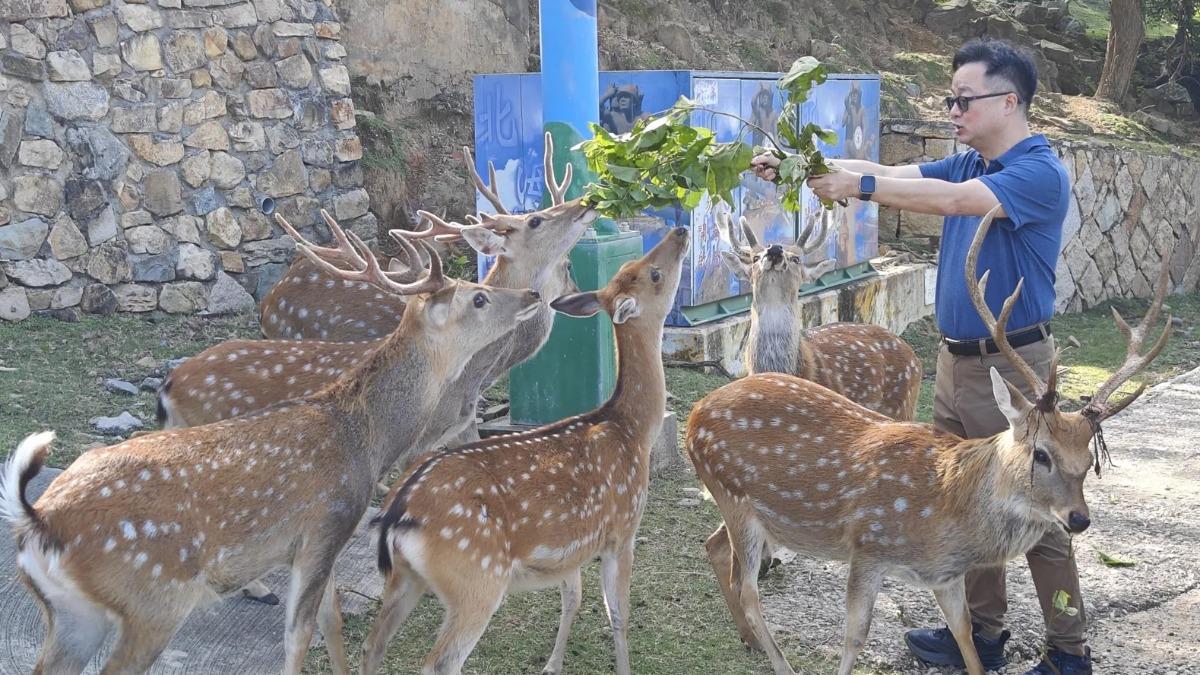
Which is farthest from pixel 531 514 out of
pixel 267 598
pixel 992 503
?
pixel 992 503

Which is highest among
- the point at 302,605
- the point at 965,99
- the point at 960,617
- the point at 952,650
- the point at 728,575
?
the point at 965,99

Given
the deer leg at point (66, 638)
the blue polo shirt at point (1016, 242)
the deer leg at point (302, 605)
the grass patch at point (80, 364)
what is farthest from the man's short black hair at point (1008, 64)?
the grass patch at point (80, 364)

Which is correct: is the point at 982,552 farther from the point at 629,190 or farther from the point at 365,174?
the point at 365,174

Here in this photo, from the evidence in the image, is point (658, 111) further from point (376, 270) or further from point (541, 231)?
point (376, 270)

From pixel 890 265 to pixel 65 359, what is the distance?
304 inches

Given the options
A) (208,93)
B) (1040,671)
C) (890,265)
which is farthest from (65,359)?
(890,265)

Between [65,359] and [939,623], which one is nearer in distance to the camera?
[939,623]

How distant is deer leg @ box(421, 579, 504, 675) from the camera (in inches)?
156

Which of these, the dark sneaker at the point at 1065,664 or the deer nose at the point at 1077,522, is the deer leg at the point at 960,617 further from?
the deer nose at the point at 1077,522

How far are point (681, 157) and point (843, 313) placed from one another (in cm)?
604

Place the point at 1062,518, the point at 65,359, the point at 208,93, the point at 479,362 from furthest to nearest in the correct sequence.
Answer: the point at 208,93 → the point at 65,359 → the point at 479,362 → the point at 1062,518

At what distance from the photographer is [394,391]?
470 cm

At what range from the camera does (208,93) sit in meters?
8.50

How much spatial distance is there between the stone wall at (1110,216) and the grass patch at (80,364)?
730 centimetres
